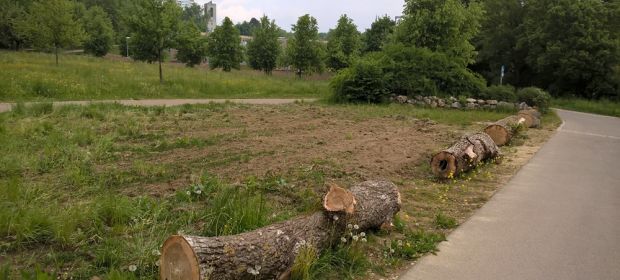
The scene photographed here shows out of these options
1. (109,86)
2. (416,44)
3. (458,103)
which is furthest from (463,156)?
(109,86)

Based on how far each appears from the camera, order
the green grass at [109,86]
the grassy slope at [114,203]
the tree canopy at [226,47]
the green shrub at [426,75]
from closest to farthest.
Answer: the grassy slope at [114,203] < the green grass at [109,86] < the green shrub at [426,75] < the tree canopy at [226,47]

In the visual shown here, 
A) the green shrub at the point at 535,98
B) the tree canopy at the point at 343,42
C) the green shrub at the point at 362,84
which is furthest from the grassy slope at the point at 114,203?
the tree canopy at the point at 343,42

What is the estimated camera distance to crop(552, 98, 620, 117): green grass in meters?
27.8

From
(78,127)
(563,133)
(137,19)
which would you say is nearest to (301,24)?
(137,19)

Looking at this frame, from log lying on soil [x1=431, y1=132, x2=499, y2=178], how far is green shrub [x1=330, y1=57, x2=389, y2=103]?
11.7 metres

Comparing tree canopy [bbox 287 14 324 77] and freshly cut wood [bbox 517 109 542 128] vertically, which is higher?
tree canopy [bbox 287 14 324 77]

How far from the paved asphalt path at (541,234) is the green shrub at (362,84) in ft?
39.9

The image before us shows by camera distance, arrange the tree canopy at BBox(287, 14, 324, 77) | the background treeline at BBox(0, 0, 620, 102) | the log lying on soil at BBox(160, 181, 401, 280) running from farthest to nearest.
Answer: the tree canopy at BBox(287, 14, 324, 77), the background treeline at BBox(0, 0, 620, 102), the log lying on soil at BBox(160, 181, 401, 280)

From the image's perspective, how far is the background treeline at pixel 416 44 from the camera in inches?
904

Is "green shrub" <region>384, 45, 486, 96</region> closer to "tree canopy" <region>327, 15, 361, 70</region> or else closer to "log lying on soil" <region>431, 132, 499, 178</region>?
"log lying on soil" <region>431, 132, 499, 178</region>

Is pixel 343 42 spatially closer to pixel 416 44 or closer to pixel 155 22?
pixel 416 44

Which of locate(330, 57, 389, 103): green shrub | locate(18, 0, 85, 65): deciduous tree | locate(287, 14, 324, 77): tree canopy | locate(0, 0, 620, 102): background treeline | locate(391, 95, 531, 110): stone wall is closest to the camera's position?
locate(391, 95, 531, 110): stone wall

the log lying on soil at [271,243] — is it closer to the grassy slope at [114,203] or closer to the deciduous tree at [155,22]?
the grassy slope at [114,203]

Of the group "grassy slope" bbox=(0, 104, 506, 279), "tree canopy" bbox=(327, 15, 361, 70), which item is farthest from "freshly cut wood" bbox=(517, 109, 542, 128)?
"tree canopy" bbox=(327, 15, 361, 70)
